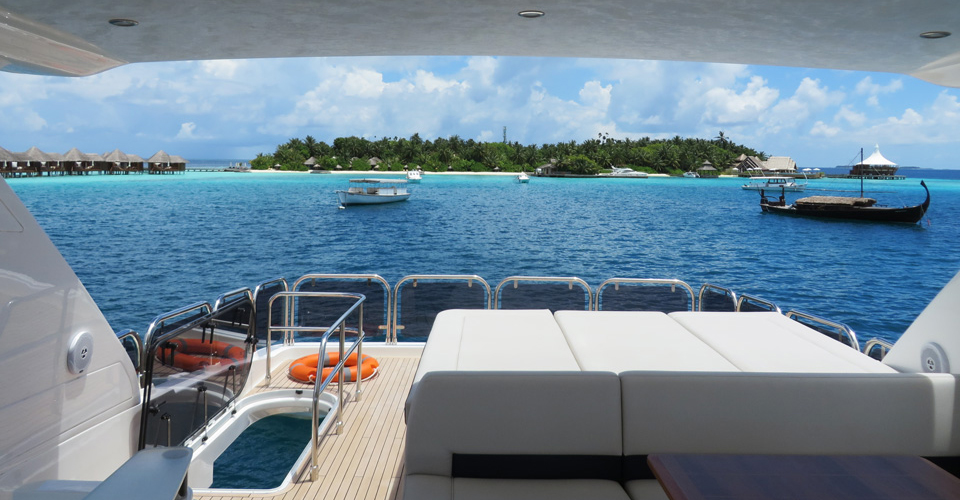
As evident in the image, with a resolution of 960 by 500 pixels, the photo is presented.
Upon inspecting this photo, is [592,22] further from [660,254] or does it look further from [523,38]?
[660,254]

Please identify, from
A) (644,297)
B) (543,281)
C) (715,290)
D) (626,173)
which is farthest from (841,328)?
(626,173)

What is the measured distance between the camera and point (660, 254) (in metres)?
25.4

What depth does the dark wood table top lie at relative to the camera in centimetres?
138

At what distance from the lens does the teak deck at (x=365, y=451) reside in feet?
8.43

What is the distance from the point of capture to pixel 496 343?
2715mm

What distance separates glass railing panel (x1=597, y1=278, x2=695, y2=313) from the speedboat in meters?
1.20

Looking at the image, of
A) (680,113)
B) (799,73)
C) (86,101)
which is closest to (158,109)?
(86,101)

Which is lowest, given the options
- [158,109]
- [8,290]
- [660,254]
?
[660,254]

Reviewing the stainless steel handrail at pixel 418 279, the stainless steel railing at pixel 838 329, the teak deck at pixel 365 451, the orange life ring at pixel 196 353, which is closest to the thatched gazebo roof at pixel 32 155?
the stainless steel handrail at pixel 418 279

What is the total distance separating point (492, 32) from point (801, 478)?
6.89ft

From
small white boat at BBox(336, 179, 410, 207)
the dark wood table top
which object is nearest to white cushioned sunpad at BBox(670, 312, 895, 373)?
the dark wood table top

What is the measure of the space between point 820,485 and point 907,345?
5.52 ft

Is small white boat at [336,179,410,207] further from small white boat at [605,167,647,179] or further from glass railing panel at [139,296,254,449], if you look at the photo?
small white boat at [605,167,647,179]

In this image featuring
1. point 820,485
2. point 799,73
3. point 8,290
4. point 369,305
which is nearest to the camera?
point 820,485
